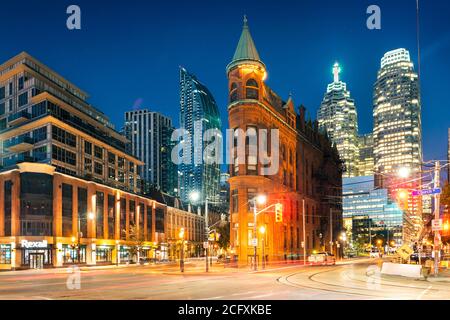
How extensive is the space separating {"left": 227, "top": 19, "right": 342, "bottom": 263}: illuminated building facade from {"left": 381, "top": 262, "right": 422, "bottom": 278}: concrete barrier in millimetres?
23244

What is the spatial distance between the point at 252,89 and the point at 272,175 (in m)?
14.0

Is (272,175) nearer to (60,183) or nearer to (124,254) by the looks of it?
(60,183)

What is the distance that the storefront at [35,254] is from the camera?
72131mm

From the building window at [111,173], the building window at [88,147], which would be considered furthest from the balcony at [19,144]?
the building window at [111,173]

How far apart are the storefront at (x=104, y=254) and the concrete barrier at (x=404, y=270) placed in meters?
61.2

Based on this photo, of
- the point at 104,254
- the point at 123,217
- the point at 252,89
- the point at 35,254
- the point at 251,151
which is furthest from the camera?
the point at 123,217

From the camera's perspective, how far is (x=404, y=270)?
35750 millimetres

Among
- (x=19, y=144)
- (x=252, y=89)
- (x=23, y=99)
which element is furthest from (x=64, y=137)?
(x=252, y=89)

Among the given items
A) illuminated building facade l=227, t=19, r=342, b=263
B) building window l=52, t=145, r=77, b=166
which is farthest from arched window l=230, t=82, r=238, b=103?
building window l=52, t=145, r=77, b=166
